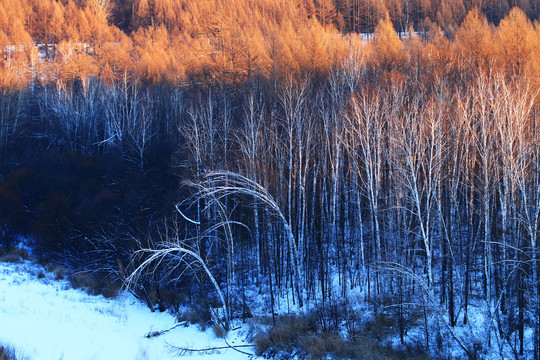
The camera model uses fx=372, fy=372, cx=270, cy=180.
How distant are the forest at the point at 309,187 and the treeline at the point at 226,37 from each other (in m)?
0.34

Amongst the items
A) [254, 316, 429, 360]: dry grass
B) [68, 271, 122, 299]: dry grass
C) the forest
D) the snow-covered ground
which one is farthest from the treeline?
[254, 316, 429, 360]: dry grass

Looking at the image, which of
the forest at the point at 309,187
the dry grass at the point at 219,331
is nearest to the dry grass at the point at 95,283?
the forest at the point at 309,187

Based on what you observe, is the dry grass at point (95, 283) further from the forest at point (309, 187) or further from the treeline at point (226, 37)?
the treeline at point (226, 37)

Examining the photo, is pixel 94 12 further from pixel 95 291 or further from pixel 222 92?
pixel 95 291

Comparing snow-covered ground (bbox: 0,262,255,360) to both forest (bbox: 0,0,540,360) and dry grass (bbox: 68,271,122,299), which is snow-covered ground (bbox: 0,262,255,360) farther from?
forest (bbox: 0,0,540,360)

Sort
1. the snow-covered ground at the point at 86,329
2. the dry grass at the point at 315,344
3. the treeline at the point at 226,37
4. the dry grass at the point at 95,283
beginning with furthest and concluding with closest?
the treeline at the point at 226,37 → the dry grass at the point at 95,283 → the snow-covered ground at the point at 86,329 → the dry grass at the point at 315,344

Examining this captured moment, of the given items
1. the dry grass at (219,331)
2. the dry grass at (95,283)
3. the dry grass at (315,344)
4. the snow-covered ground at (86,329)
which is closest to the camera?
the dry grass at (315,344)

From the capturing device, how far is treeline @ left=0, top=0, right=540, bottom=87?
24641 mm

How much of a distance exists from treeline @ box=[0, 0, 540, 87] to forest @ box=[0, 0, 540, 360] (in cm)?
34

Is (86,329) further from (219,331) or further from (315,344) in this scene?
(315,344)

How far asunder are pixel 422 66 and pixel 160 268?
69.5ft

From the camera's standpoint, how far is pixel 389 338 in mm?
13859

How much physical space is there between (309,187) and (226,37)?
36.2 feet

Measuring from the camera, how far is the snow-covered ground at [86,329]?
13.6 metres
